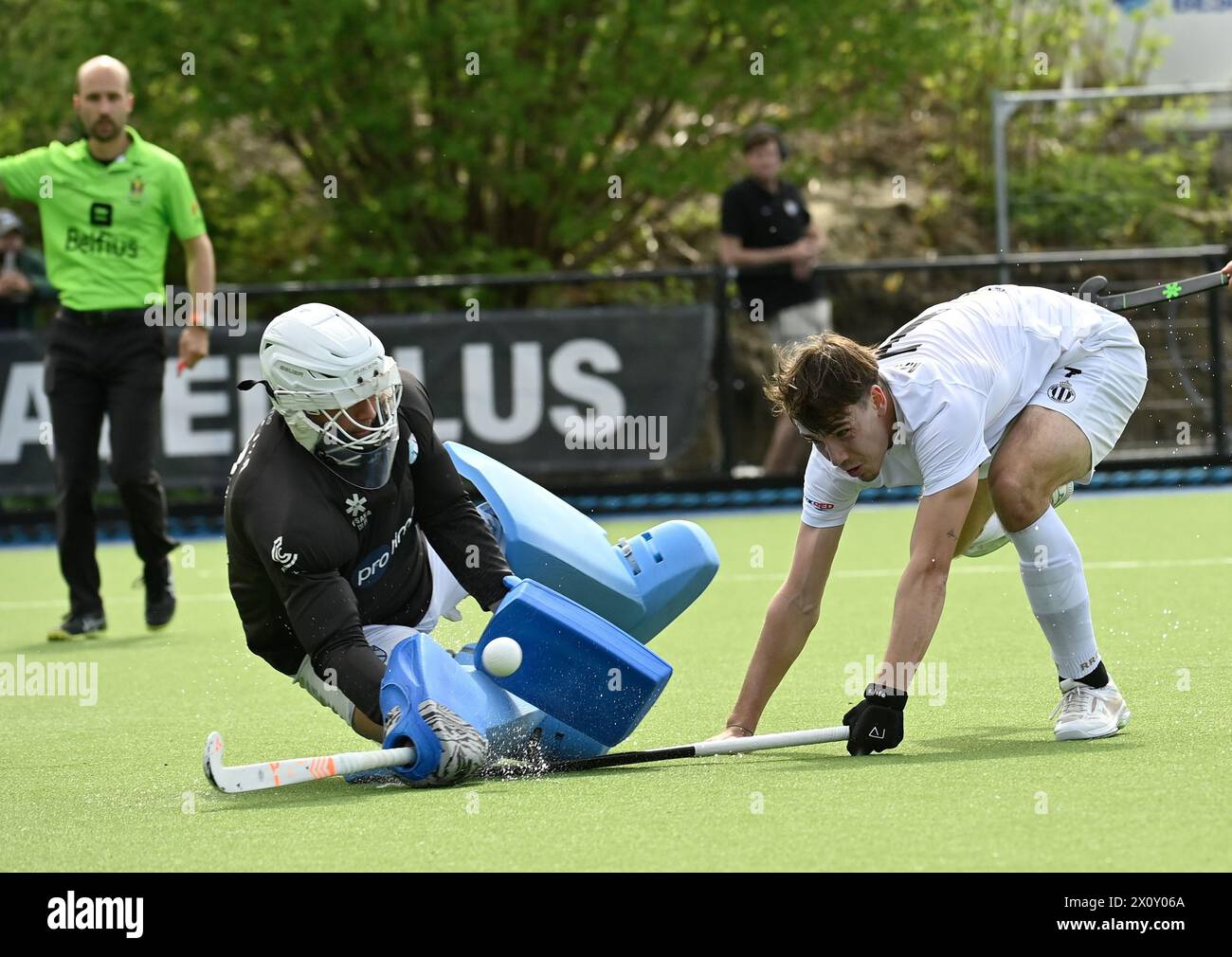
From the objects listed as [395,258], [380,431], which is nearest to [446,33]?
[395,258]

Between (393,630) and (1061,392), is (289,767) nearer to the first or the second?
(393,630)

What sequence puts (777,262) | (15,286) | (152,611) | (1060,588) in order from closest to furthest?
(1060,588)
(152,611)
(777,262)
(15,286)

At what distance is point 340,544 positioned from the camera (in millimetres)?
4727

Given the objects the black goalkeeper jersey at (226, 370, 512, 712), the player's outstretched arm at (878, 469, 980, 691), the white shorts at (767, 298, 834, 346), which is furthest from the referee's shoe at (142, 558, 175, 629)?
the white shorts at (767, 298, 834, 346)

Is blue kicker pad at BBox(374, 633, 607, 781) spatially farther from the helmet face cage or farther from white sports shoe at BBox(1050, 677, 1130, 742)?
white sports shoe at BBox(1050, 677, 1130, 742)

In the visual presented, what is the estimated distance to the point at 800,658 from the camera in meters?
6.60

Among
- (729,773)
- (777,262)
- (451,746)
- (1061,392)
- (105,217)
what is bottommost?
(729,773)

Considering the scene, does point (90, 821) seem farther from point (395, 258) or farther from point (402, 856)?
point (395, 258)

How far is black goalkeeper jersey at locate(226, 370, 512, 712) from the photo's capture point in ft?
15.2

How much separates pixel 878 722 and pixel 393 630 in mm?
1267

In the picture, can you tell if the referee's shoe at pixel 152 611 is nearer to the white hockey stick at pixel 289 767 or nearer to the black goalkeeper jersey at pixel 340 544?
the black goalkeeper jersey at pixel 340 544

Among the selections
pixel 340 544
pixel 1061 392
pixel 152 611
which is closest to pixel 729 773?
pixel 340 544

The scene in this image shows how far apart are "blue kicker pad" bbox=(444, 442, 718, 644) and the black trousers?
2.57m

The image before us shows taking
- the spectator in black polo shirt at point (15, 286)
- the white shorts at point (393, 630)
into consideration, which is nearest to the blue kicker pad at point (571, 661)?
the white shorts at point (393, 630)
